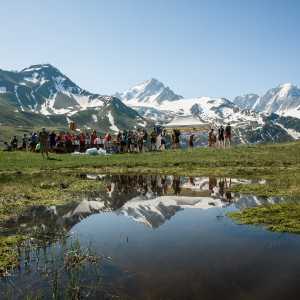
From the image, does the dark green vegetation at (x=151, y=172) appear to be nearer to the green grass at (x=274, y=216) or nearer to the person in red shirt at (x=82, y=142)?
the green grass at (x=274, y=216)

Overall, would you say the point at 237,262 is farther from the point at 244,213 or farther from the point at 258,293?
the point at 244,213

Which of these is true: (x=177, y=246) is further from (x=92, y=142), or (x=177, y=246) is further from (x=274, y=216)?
(x=92, y=142)

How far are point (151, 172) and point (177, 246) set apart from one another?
24.8 meters

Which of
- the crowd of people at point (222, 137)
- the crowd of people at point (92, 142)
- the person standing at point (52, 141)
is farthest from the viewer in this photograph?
the crowd of people at point (222, 137)

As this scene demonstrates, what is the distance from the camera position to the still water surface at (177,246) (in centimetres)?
1229

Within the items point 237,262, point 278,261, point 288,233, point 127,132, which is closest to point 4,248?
point 237,262

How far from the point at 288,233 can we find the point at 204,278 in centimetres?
603

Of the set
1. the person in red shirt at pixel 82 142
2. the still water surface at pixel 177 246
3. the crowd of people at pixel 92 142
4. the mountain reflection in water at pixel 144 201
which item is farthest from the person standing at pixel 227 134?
the still water surface at pixel 177 246

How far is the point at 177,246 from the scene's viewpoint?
16.2 metres

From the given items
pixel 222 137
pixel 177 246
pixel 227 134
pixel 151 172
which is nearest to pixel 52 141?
pixel 222 137

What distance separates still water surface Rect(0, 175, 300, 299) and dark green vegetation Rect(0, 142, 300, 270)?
1.43 meters

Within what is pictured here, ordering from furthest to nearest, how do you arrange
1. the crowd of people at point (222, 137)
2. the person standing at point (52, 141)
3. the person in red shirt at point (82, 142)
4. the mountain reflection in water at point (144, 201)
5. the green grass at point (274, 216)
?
the crowd of people at point (222, 137) < the person in red shirt at point (82, 142) < the person standing at point (52, 141) < the mountain reflection in water at point (144, 201) < the green grass at point (274, 216)

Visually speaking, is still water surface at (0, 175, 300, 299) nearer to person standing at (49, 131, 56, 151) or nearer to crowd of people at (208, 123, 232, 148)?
person standing at (49, 131, 56, 151)

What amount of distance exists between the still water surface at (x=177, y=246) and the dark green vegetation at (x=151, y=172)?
1.43 metres
